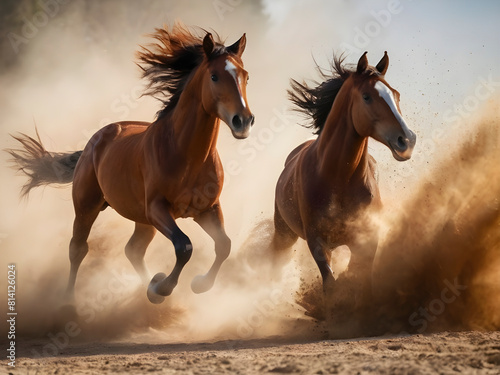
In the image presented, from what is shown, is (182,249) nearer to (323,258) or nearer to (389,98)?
(323,258)

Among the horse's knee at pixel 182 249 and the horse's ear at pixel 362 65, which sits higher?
the horse's ear at pixel 362 65

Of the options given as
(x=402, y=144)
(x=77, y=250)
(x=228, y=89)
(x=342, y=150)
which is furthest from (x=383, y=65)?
(x=77, y=250)

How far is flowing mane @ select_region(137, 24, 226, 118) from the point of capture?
650 centimetres

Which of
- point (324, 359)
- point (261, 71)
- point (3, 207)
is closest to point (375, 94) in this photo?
point (324, 359)

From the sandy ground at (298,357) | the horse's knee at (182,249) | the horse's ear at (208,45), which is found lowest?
the sandy ground at (298,357)

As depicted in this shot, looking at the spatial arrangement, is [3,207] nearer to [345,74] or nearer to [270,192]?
[270,192]

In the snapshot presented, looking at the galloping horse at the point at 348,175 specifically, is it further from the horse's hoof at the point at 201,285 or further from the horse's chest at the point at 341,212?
the horse's hoof at the point at 201,285

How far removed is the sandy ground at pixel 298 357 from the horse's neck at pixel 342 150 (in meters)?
1.40

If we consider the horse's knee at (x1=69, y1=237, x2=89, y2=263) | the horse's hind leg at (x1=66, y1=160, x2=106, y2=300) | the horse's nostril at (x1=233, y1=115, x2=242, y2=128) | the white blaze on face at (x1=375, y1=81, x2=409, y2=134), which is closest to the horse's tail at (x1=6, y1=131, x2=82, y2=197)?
the horse's hind leg at (x1=66, y1=160, x2=106, y2=300)

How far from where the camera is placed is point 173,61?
6.51 m

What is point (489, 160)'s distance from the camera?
21.1ft

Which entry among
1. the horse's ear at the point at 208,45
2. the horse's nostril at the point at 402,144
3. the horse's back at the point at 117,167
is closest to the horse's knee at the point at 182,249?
the horse's back at the point at 117,167

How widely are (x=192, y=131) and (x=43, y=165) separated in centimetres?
288

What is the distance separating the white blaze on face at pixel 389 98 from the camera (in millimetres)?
5590
